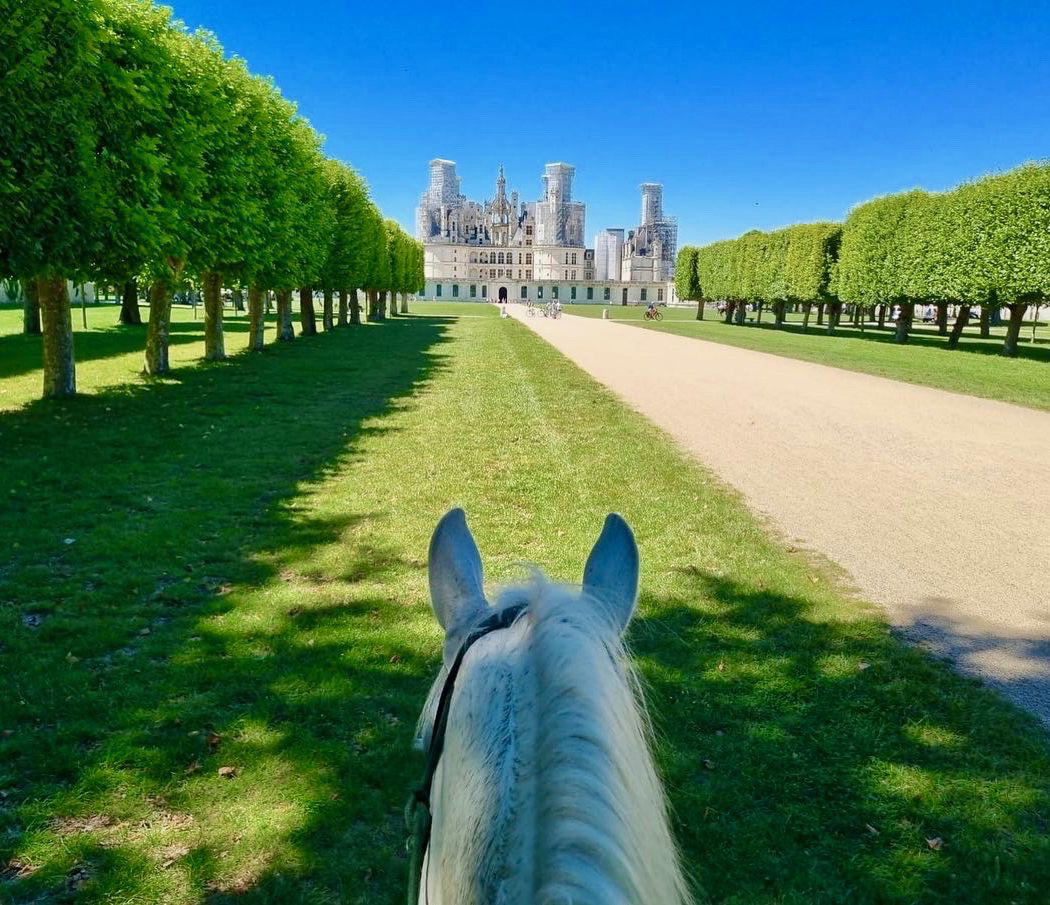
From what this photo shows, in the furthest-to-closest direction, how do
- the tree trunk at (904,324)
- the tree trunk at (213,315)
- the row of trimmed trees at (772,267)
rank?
the row of trimmed trees at (772,267)
the tree trunk at (904,324)
the tree trunk at (213,315)

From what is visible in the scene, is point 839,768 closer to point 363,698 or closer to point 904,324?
point 363,698

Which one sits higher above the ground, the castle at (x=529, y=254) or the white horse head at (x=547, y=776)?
the castle at (x=529, y=254)

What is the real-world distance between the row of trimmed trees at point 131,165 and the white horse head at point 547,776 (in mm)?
10650

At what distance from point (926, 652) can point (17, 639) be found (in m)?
5.79

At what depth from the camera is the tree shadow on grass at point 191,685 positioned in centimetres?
301

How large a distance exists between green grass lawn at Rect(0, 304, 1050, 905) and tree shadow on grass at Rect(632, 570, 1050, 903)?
14mm

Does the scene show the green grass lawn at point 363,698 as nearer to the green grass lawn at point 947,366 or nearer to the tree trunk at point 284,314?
the green grass lawn at point 947,366

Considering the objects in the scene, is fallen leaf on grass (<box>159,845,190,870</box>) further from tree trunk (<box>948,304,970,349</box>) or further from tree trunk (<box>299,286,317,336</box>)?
tree trunk (<box>948,304,970,349</box>)

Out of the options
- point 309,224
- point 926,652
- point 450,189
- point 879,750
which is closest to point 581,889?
point 879,750

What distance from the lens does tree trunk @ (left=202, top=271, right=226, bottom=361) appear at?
783 inches

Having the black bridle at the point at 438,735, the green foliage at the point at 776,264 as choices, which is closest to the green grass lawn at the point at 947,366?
the green foliage at the point at 776,264

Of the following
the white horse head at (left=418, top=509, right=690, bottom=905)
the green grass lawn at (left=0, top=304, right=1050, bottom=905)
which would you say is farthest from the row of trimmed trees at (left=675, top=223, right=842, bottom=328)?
the white horse head at (left=418, top=509, right=690, bottom=905)

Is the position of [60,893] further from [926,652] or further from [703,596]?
[926,652]

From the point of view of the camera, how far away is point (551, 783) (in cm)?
101
